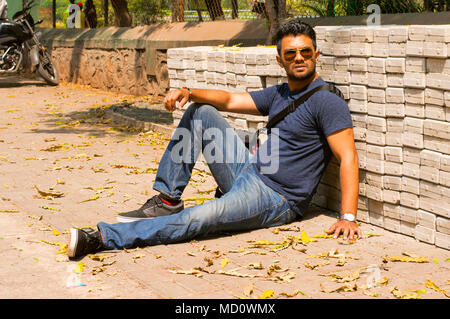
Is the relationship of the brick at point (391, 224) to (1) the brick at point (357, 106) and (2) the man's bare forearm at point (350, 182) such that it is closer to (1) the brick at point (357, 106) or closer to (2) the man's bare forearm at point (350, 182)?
(2) the man's bare forearm at point (350, 182)

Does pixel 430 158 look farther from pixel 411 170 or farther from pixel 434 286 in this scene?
pixel 434 286

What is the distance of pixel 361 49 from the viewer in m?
5.06

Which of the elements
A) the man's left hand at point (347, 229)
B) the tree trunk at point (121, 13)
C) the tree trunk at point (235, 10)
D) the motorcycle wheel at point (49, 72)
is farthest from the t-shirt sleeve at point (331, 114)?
the tree trunk at point (121, 13)

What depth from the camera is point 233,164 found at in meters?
5.26

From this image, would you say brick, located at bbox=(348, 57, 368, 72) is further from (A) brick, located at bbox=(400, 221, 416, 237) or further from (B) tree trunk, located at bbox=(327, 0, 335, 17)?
(B) tree trunk, located at bbox=(327, 0, 335, 17)

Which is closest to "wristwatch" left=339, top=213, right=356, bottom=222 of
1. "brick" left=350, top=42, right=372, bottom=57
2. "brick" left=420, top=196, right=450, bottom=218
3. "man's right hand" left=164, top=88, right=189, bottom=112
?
"brick" left=420, top=196, right=450, bottom=218

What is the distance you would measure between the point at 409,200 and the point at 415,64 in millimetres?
930

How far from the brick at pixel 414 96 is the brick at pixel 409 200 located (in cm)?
64

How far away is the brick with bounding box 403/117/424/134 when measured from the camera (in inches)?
186

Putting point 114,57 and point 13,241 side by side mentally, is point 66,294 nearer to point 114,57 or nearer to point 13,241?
point 13,241

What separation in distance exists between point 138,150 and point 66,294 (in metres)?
5.09

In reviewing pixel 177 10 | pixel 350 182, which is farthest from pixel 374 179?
pixel 177 10

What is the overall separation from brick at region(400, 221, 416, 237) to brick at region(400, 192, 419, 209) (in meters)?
0.14
